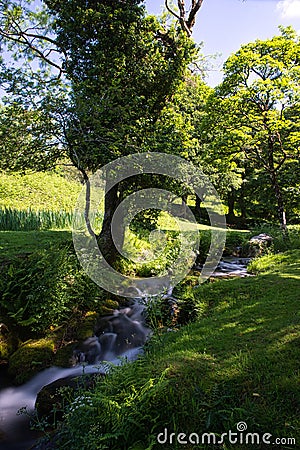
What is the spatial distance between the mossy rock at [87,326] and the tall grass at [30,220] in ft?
18.0

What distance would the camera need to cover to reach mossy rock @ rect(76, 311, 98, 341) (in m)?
6.17

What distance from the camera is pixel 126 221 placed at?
31.4ft

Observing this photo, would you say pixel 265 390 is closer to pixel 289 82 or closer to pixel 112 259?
pixel 112 259

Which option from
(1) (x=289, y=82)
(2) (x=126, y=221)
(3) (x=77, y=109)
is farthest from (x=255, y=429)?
(1) (x=289, y=82)

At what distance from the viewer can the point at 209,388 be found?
10.5ft

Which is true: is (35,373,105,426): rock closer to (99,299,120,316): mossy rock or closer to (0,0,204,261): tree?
(99,299,120,316): mossy rock

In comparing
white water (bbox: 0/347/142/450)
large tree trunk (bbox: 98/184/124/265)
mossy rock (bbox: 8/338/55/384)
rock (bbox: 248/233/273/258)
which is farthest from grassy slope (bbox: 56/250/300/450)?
rock (bbox: 248/233/273/258)

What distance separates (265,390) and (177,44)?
8.18m

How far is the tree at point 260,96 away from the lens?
9711 millimetres

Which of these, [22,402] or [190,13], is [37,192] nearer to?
[190,13]

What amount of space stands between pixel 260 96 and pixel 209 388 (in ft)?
30.7

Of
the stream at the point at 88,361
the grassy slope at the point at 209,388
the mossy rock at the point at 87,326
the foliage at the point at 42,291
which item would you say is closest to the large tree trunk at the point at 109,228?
the stream at the point at 88,361

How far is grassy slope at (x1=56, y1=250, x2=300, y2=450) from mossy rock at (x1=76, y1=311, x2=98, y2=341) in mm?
1854

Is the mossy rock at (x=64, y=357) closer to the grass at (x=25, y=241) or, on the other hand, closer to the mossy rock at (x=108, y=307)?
the mossy rock at (x=108, y=307)
